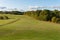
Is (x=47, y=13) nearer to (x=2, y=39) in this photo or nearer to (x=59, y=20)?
(x=59, y=20)

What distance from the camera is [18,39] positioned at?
15.7 metres

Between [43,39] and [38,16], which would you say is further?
[38,16]

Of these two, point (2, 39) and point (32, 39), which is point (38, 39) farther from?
point (2, 39)

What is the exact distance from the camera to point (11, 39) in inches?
621

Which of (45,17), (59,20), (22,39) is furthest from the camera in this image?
(45,17)

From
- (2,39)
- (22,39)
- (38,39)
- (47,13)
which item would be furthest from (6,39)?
(47,13)

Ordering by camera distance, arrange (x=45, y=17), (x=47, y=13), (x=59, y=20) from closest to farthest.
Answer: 1. (x=59, y=20)
2. (x=45, y=17)
3. (x=47, y=13)

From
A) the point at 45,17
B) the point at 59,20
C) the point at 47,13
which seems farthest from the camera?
the point at 47,13

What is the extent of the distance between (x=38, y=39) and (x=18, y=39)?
191 cm

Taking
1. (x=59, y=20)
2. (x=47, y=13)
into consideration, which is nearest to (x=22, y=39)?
(x=59, y=20)

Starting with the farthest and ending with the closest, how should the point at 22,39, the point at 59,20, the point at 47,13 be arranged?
the point at 47,13
the point at 59,20
the point at 22,39

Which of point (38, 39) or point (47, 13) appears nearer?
point (38, 39)

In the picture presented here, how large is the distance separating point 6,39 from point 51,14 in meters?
38.1

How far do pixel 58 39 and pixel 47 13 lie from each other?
3852 centimetres
